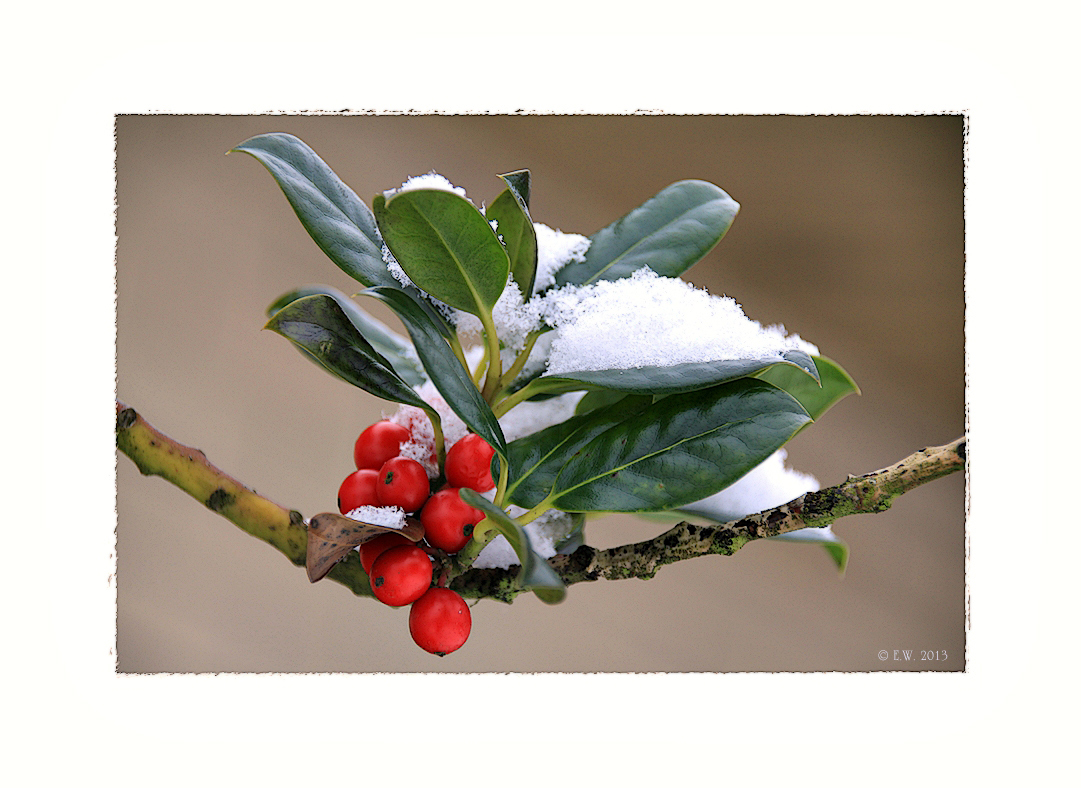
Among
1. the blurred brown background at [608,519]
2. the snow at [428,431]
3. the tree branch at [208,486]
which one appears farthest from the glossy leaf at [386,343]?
the blurred brown background at [608,519]

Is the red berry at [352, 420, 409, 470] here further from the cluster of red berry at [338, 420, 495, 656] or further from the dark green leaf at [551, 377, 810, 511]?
the dark green leaf at [551, 377, 810, 511]

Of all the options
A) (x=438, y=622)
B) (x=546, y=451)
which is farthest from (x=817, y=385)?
(x=438, y=622)

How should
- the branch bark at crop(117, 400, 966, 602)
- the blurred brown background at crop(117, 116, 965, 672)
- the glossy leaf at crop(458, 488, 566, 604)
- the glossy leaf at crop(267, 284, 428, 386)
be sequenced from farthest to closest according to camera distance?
the blurred brown background at crop(117, 116, 965, 672), the glossy leaf at crop(267, 284, 428, 386), the branch bark at crop(117, 400, 966, 602), the glossy leaf at crop(458, 488, 566, 604)

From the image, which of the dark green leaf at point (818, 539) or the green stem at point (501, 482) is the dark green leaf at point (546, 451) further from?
the dark green leaf at point (818, 539)

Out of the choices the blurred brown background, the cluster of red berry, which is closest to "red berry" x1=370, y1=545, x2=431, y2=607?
the cluster of red berry

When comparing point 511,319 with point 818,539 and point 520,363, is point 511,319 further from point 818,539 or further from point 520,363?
point 818,539

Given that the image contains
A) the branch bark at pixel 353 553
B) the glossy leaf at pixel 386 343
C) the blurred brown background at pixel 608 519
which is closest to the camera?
the branch bark at pixel 353 553

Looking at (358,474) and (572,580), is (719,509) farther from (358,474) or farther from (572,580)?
(358,474)

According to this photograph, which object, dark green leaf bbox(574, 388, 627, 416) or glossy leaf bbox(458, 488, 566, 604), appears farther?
dark green leaf bbox(574, 388, 627, 416)

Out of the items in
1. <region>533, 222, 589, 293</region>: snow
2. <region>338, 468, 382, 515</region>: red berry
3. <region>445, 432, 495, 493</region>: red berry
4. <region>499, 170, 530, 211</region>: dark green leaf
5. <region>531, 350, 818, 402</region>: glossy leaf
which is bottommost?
<region>338, 468, 382, 515</region>: red berry
